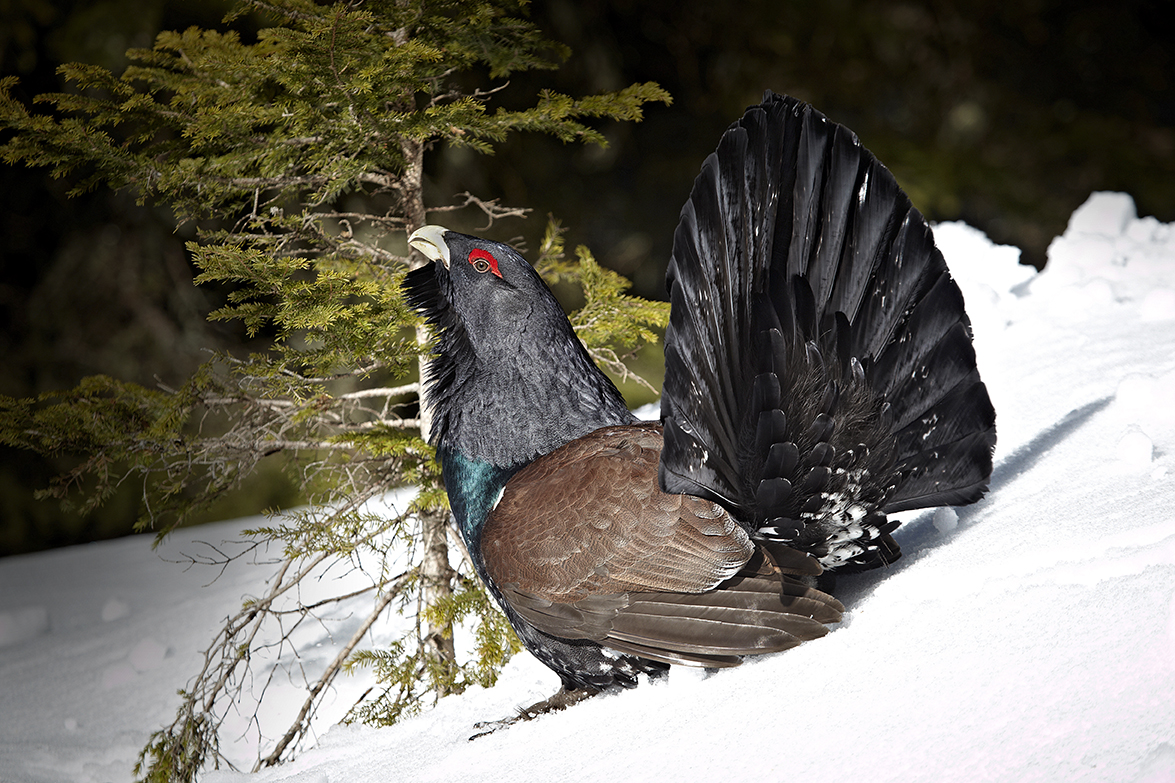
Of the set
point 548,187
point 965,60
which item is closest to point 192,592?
point 548,187

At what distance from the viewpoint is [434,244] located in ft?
6.25

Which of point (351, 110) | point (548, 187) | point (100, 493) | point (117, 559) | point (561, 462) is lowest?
point (117, 559)

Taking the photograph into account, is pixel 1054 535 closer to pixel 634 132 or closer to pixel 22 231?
pixel 634 132

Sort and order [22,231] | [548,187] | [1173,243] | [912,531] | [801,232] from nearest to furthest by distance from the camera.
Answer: [801,232], [912,531], [1173,243], [22,231], [548,187]

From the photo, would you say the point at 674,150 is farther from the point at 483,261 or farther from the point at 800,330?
the point at 800,330

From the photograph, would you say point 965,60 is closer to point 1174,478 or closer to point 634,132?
point 634,132

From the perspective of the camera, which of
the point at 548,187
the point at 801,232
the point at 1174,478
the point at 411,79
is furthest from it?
the point at 548,187

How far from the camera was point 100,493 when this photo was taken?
2.10 m

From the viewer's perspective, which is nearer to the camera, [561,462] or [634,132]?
[561,462]

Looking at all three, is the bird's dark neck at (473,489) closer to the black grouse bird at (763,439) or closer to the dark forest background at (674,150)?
the black grouse bird at (763,439)

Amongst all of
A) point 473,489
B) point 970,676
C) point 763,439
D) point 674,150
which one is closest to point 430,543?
point 473,489

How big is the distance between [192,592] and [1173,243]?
17.6ft

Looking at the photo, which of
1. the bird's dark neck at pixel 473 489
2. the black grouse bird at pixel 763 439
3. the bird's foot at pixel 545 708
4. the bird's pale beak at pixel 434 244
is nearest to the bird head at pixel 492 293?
the bird's pale beak at pixel 434 244

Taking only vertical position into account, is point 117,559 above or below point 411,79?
below
